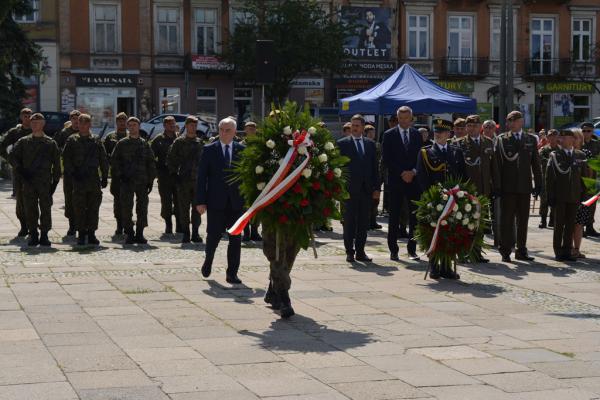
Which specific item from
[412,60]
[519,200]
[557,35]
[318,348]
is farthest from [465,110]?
[557,35]

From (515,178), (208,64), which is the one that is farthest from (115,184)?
(208,64)

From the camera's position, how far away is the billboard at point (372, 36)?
49375 mm

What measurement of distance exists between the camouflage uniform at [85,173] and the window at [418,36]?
3714cm

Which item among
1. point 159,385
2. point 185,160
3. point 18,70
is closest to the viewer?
point 159,385

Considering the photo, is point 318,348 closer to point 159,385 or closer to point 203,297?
point 159,385

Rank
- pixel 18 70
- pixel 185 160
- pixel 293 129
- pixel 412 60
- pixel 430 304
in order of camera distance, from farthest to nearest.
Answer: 1. pixel 412 60
2. pixel 18 70
3. pixel 185 160
4. pixel 430 304
5. pixel 293 129

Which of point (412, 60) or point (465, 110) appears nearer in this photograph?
point (465, 110)

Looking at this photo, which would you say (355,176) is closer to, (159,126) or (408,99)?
(408,99)

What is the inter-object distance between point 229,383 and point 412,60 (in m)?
44.6

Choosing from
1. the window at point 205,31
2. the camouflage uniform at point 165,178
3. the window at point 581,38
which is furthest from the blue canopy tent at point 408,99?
the window at point 581,38

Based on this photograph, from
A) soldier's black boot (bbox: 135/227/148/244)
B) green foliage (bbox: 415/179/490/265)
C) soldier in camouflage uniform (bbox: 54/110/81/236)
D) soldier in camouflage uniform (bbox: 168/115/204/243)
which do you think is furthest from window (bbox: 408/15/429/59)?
green foliage (bbox: 415/179/490/265)

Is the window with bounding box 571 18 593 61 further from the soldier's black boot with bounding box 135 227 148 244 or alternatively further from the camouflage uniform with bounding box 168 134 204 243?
the soldier's black boot with bounding box 135 227 148 244

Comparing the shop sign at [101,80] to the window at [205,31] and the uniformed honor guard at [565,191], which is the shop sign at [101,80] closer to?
the window at [205,31]

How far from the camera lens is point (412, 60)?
1993 inches
